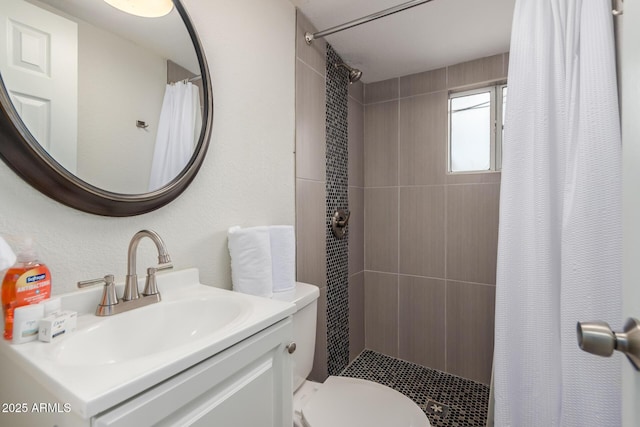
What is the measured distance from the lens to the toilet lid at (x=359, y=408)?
106 centimetres

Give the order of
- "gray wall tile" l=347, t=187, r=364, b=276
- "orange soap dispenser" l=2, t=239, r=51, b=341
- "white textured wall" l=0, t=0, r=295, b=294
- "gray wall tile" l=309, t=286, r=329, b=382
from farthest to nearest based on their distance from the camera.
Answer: "gray wall tile" l=347, t=187, r=364, b=276, "gray wall tile" l=309, t=286, r=329, b=382, "white textured wall" l=0, t=0, r=295, b=294, "orange soap dispenser" l=2, t=239, r=51, b=341

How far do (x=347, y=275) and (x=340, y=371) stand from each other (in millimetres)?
647

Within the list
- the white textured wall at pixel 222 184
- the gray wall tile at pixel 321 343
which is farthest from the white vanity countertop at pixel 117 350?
the gray wall tile at pixel 321 343

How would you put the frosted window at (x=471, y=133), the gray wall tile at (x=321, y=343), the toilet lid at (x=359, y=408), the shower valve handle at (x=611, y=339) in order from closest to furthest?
the shower valve handle at (x=611, y=339) < the toilet lid at (x=359, y=408) < the gray wall tile at (x=321, y=343) < the frosted window at (x=471, y=133)

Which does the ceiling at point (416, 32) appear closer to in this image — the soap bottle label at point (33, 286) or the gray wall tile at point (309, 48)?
the gray wall tile at point (309, 48)

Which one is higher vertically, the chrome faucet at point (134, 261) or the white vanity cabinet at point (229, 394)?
the chrome faucet at point (134, 261)

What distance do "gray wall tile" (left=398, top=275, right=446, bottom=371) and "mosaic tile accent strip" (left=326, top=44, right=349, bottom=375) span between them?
452 mm

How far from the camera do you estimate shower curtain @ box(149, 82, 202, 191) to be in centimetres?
91

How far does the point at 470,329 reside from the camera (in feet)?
6.46

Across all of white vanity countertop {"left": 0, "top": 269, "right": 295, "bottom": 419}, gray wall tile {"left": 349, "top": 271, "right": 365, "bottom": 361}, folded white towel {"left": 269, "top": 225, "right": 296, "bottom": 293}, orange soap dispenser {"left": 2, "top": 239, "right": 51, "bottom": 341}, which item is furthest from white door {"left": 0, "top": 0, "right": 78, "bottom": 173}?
gray wall tile {"left": 349, "top": 271, "right": 365, "bottom": 361}

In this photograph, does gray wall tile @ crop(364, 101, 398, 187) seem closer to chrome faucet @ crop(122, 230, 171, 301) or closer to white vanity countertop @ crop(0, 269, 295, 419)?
white vanity countertop @ crop(0, 269, 295, 419)

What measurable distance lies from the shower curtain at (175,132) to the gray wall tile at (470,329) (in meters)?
1.86

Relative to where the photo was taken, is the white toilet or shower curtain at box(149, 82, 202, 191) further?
the white toilet

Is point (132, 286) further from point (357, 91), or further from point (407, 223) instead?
point (357, 91)
